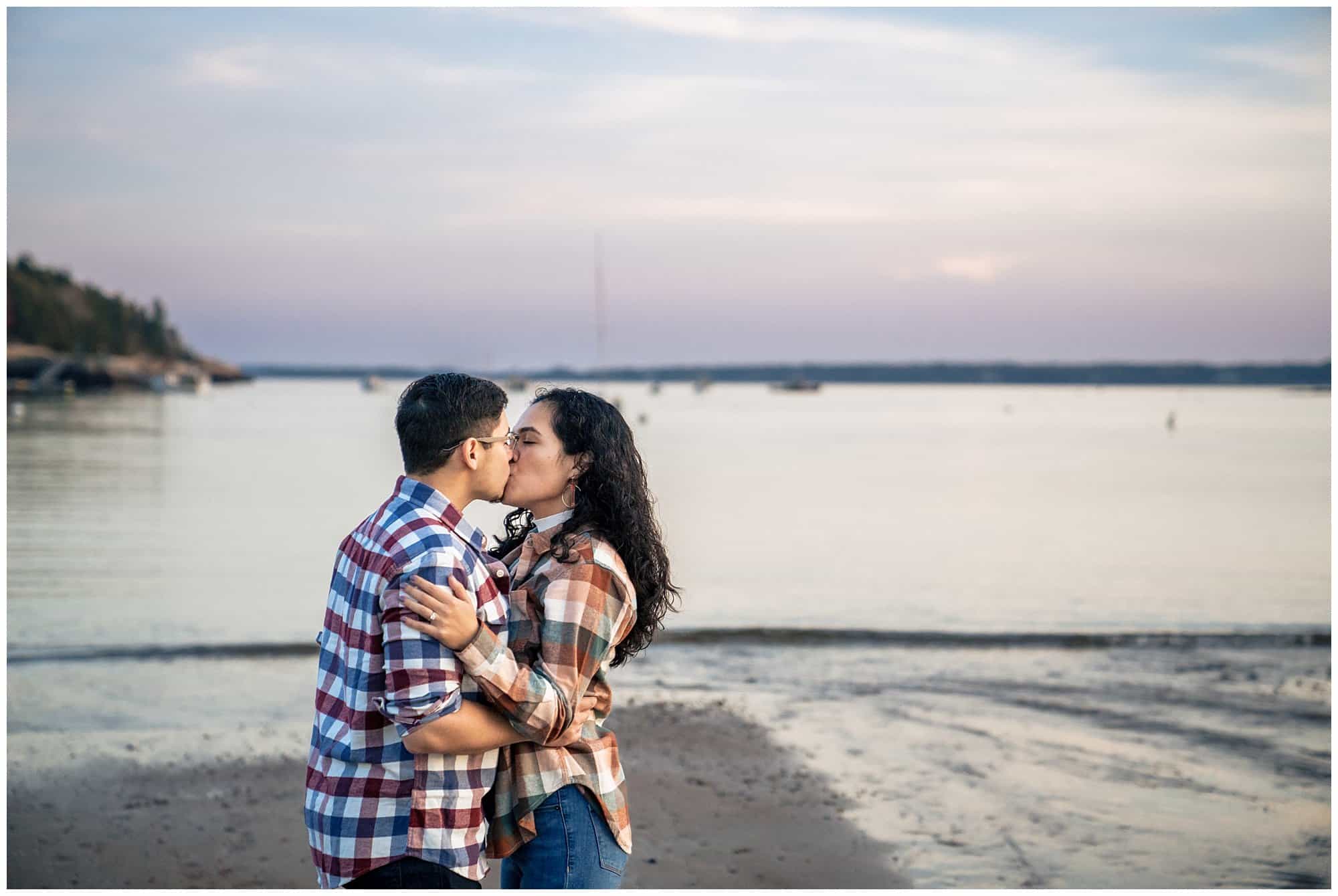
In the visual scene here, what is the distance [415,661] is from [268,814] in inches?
183

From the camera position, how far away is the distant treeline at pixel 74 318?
4934 inches

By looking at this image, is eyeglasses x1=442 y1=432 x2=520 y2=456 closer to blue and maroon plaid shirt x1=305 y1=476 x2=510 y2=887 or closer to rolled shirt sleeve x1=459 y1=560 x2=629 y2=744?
blue and maroon plaid shirt x1=305 y1=476 x2=510 y2=887

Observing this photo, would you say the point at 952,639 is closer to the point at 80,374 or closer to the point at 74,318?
the point at 80,374

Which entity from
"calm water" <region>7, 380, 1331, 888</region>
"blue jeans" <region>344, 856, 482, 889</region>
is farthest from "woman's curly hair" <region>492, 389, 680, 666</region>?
"calm water" <region>7, 380, 1331, 888</region>

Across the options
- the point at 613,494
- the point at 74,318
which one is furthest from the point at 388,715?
the point at 74,318

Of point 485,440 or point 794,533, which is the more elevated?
point 485,440

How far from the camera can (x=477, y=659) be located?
2.52m

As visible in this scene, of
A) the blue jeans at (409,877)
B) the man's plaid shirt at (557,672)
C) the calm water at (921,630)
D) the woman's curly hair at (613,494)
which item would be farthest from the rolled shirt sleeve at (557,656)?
the calm water at (921,630)

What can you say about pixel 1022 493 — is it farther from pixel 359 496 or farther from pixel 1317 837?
pixel 1317 837

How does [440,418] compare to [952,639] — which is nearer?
[440,418]

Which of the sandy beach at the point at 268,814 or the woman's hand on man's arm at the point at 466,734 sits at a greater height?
the woman's hand on man's arm at the point at 466,734

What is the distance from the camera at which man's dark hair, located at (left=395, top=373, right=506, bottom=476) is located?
2.71 m

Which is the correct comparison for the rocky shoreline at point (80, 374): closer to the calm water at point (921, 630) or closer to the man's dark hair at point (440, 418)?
the calm water at point (921, 630)

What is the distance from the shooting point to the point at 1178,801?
7.29 metres
